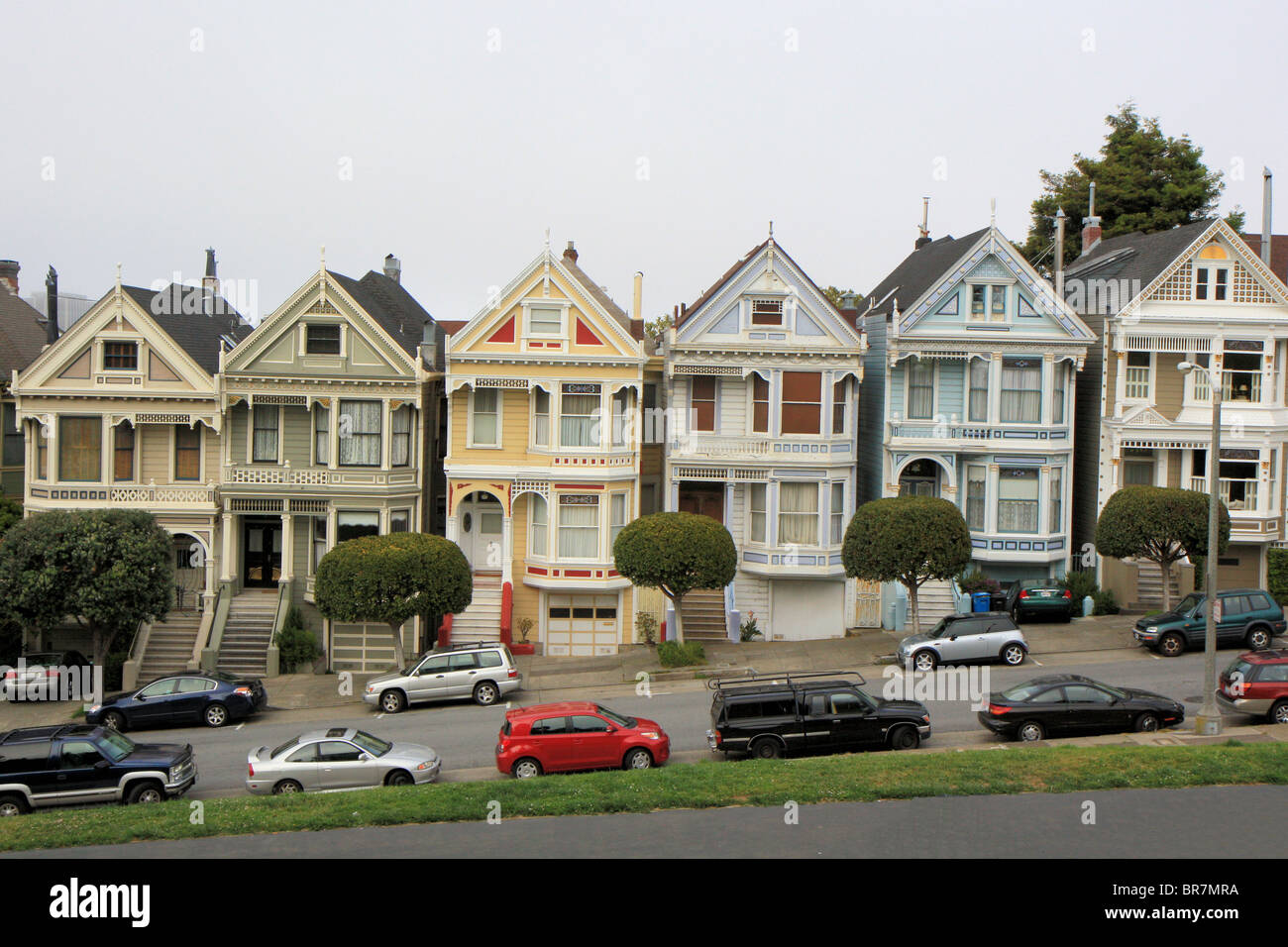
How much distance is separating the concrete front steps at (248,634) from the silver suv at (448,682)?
6.44m

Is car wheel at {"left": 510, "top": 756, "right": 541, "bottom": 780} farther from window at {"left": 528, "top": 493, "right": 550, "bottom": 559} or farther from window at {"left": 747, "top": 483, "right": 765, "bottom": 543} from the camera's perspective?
window at {"left": 747, "top": 483, "right": 765, "bottom": 543}

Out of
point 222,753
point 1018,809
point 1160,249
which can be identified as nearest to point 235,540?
point 222,753

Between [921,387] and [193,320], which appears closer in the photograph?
[921,387]

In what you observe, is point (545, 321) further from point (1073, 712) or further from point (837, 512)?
point (1073, 712)

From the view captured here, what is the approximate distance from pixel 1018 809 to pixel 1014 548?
19.5 meters

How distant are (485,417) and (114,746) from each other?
54.7 ft

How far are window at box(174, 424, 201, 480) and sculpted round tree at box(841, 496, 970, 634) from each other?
20301 mm

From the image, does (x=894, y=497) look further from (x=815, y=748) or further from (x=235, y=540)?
(x=235, y=540)

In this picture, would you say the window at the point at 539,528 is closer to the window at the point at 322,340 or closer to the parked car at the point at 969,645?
the window at the point at 322,340

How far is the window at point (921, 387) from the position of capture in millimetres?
36406

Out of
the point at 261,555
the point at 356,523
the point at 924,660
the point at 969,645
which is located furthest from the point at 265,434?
the point at 969,645

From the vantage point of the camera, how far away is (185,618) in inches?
1410

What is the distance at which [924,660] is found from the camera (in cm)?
2964

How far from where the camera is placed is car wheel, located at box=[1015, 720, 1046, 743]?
23.2 meters
